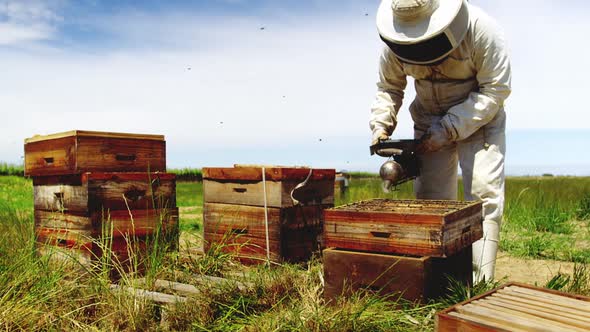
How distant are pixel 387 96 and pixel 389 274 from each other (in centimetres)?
157

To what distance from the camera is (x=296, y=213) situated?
10.9 feet

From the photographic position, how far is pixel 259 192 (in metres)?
3.27

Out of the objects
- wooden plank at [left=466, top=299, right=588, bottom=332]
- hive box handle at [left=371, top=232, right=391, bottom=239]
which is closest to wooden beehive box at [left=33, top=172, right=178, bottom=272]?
hive box handle at [left=371, top=232, right=391, bottom=239]

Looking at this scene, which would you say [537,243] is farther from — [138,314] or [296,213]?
[138,314]

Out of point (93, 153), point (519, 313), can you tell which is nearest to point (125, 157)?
point (93, 153)

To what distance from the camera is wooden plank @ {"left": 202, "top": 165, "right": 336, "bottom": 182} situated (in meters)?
3.21

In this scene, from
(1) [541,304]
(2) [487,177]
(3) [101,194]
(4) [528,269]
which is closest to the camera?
(1) [541,304]

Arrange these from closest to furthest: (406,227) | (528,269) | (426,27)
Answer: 1. (406,227)
2. (426,27)
3. (528,269)

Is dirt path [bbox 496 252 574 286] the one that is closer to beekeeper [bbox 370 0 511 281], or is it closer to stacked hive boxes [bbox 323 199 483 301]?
beekeeper [bbox 370 0 511 281]

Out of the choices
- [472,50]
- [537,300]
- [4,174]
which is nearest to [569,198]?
[472,50]

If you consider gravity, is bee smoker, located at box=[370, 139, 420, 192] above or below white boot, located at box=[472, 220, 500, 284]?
above

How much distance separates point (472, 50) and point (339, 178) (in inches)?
217

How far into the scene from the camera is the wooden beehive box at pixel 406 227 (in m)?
2.29

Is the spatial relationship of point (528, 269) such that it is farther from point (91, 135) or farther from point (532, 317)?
point (91, 135)
